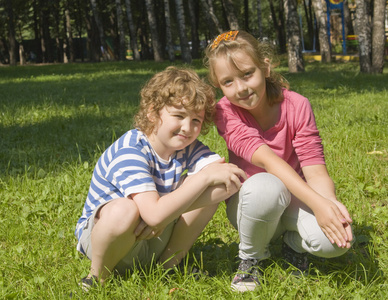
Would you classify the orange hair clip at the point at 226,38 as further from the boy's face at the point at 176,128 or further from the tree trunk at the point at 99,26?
the tree trunk at the point at 99,26

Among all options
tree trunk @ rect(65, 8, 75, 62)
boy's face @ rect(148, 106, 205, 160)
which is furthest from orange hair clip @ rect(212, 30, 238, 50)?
tree trunk @ rect(65, 8, 75, 62)

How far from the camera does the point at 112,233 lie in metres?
2.38

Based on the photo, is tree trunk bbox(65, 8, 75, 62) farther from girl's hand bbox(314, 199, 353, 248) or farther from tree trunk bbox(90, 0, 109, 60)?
girl's hand bbox(314, 199, 353, 248)

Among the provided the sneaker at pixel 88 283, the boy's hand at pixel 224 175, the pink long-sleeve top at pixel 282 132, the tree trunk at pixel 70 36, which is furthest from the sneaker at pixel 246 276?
the tree trunk at pixel 70 36

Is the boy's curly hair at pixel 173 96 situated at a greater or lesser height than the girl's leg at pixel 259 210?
greater

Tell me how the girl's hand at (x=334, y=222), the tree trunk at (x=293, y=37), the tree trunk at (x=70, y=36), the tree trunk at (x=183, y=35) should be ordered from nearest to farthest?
the girl's hand at (x=334, y=222) < the tree trunk at (x=293, y=37) < the tree trunk at (x=183, y=35) < the tree trunk at (x=70, y=36)

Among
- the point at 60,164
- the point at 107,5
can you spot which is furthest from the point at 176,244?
the point at 107,5

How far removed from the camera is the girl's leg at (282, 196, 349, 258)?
244cm

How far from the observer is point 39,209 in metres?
3.65

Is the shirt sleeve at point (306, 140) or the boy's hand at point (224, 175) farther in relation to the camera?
the shirt sleeve at point (306, 140)

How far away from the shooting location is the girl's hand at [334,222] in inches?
90.6

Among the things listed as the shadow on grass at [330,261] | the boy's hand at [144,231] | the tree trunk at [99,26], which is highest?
the tree trunk at [99,26]

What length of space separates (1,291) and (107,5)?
3337cm

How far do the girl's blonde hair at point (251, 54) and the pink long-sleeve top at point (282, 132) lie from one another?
0.07m
